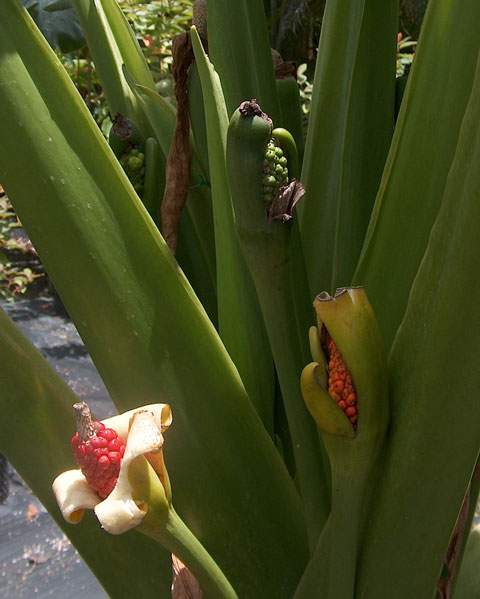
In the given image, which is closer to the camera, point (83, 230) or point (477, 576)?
point (83, 230)

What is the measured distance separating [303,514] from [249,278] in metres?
0.17

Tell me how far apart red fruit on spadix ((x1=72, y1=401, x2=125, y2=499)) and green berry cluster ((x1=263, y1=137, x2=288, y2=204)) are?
153 millimetres

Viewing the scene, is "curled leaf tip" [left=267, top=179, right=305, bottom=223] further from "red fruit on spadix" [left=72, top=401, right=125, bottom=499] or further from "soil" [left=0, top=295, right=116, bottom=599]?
"soil" [left=0, top=295, right=116, bottom=599]

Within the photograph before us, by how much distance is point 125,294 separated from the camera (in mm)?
425

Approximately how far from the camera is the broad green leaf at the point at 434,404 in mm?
320

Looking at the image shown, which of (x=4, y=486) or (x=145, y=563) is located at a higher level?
(x=145, y=563)

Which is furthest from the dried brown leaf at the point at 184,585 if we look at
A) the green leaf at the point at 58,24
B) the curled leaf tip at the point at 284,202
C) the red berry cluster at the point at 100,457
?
the green leaf at the point at 58,24

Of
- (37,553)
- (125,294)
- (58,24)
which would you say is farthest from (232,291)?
(37,553)

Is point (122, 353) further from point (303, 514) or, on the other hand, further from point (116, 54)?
point (116, 54)

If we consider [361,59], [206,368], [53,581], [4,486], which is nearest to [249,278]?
[206,368]

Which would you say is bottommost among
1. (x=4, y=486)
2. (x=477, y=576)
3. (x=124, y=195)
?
(x=4, y=486)

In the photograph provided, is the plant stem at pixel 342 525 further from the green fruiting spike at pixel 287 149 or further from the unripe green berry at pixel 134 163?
the unripe green berry at pixel 134 163

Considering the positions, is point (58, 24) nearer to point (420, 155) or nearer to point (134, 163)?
point (134, 163)

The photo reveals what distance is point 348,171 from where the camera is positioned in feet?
1.75
